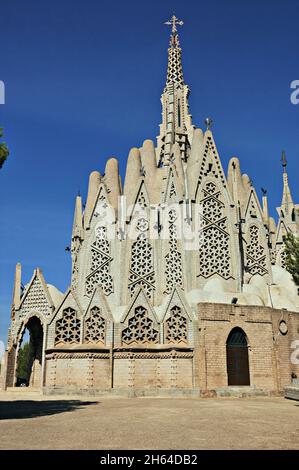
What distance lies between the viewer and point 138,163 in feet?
114

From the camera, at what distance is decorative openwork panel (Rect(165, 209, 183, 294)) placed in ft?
94.2

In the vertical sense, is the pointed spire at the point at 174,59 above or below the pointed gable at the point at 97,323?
above

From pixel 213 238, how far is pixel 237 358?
28.0 ft

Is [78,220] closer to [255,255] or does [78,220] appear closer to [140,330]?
[140,330]

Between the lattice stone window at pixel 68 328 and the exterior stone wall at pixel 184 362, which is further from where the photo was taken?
the lattice stone window at pixel 68 328

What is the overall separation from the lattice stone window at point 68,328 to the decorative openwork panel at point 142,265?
17.0 ft

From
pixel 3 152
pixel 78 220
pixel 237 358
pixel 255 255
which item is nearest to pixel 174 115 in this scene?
pixel 78 220

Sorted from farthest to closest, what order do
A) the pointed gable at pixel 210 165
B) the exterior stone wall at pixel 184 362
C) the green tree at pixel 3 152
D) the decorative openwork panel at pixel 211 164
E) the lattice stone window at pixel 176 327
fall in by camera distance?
1. the decorative openwork panel at pixel 211 164
2. the pointed gable at pixel 210 165
3. the lattice stone window at pixel 176 327
4. the exterior stone wall at pixel 184 362
5. the green tree at pixel 3 152

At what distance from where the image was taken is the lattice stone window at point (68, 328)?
82.2 ft

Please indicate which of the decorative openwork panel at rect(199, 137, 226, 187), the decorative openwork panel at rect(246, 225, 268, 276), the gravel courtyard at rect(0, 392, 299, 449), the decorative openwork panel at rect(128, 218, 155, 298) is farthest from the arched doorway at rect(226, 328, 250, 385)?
the decorative openwork panel at rect(199, 137, 226, 187)

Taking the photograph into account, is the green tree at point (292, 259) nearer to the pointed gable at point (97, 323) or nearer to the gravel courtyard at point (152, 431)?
the gravel courtyard at point (152, 431)

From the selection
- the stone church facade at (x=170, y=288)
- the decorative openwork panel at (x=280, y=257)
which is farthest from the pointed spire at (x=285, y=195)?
the decorative openwork panel at (x=280, y=257)

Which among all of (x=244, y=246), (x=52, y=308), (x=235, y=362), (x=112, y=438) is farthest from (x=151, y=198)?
(x=112, y=438)
